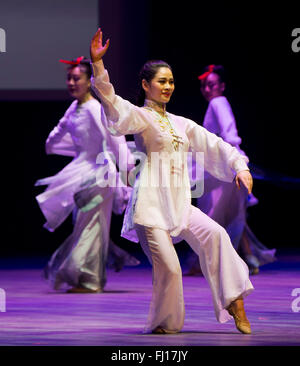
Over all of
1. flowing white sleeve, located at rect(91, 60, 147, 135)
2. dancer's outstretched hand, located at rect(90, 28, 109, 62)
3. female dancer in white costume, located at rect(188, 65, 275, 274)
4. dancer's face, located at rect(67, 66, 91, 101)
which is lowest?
female dancer in white costume, located at rect(188, 65, 275, 274)

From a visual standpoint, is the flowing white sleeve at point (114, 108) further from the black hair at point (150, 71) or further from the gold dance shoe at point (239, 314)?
the gold dance shoe at point (239, 314)

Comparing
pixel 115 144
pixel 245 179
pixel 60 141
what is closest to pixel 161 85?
pixel 245 179

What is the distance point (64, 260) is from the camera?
19.4ft

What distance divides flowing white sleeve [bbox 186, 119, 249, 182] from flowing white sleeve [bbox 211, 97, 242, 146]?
225cm

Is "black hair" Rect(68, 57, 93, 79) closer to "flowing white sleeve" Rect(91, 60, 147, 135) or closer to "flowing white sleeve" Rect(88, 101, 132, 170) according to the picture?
"flowing white sleeve" Rect(88, 101, 132, 170)

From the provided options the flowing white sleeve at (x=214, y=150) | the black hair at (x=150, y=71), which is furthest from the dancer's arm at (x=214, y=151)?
the black hair at (x=150, y=71)

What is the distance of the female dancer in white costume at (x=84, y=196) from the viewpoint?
19.0ft

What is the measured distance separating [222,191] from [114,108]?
9.48 ft

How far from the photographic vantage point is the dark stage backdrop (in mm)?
7895

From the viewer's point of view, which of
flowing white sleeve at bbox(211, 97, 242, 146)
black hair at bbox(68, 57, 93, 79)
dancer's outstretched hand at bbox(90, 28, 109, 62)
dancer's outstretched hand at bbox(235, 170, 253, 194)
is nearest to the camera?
dancer's outstretched hand at bbox(90, 28, 109, 62)

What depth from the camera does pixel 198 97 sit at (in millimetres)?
8328

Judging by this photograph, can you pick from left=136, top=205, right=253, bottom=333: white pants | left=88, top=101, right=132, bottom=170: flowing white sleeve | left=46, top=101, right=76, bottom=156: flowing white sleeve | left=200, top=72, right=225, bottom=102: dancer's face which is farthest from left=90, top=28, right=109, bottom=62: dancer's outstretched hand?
left=200, top=72, right=225, bottom=102: dancer's face
